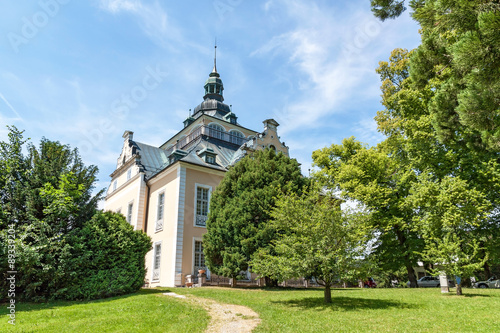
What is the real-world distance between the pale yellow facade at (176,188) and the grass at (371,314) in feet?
30.2

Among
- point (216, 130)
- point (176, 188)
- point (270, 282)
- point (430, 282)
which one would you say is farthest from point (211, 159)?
point (430, 282)

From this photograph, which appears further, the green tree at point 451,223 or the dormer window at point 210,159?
the dormer window at point 210,159

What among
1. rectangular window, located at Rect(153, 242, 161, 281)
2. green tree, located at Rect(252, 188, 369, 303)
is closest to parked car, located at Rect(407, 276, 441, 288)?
rectangular window, located at Rect(153, 242, 161, 281)

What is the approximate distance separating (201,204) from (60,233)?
36.9 ft

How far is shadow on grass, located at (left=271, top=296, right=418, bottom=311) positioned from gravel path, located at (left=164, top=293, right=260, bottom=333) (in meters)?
1.98

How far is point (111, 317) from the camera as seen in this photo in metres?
9.52

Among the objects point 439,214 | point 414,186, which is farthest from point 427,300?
point 414,186

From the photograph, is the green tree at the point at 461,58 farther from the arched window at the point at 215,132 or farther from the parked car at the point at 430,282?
the parked car at the point at 430,282

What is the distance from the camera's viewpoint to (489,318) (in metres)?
8.99

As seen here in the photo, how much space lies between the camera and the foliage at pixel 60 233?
1264 centimetres

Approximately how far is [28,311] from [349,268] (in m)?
10.6

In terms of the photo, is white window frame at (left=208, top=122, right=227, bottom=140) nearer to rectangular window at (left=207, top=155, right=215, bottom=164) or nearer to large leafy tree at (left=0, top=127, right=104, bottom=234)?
rectangular window at (left=207, top=155, right=215, bottom=164)

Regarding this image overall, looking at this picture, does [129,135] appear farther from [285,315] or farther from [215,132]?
[285,315]

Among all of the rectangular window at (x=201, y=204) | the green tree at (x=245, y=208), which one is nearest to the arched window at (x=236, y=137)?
the rectangular window at (x=201, y=204)
